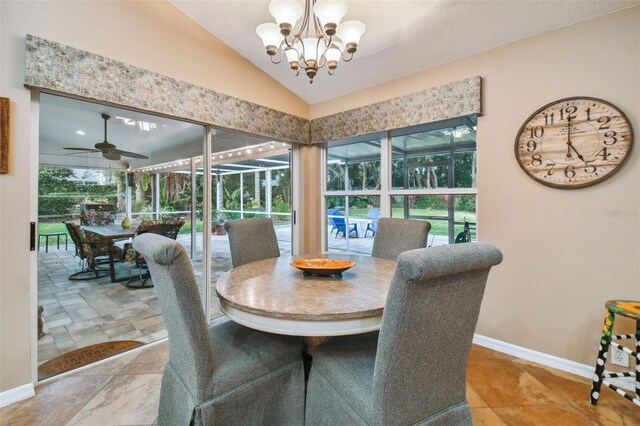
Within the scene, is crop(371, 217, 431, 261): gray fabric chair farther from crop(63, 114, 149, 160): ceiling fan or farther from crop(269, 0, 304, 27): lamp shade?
crop(63, 114, 149, 160): ceiling fan

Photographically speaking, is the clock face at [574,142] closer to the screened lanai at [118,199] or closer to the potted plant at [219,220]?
the screened lanai at [118,199]

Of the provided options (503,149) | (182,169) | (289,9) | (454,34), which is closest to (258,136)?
(182,169)

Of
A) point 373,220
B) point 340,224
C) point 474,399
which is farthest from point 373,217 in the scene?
point 474,399

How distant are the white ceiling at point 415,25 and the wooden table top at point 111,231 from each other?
1.95 meters

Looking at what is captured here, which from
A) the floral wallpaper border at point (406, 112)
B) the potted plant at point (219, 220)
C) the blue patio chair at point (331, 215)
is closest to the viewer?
the floral wallpaper border at point (406, 112)

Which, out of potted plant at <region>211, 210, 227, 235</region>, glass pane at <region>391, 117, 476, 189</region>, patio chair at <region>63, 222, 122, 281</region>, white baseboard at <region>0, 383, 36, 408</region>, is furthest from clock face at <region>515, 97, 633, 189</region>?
white baseboard at <region>0, 383, 36, 408</region>

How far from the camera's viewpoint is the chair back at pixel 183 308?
1.14 meters

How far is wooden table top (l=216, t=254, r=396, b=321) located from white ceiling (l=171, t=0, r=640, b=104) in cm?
191

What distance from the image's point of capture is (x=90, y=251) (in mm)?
2439

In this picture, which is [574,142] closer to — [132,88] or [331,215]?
[331,215]

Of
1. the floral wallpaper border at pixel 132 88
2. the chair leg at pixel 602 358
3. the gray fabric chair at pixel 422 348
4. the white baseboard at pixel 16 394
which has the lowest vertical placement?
the white baseboard at pixel 16 394

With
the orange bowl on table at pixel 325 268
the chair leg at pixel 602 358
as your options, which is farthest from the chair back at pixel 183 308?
the chair leg at pixel 602 358

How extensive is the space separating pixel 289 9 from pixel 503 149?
6.42 feet

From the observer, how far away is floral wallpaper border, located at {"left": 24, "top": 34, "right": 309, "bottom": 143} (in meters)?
1.89
